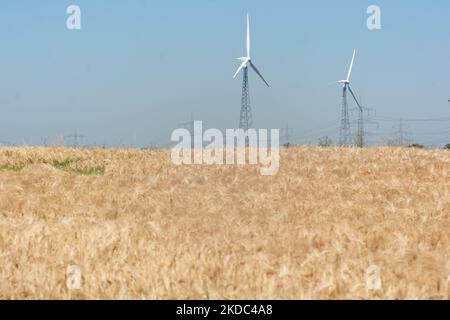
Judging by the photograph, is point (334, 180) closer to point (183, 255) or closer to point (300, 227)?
point (300, 227)

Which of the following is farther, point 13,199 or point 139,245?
point 13,199

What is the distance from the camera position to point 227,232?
9859 millimetres

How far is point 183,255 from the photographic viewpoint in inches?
328

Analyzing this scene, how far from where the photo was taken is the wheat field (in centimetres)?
722

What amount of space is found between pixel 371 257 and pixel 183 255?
2625mm

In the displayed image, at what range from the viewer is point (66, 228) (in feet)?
33.7

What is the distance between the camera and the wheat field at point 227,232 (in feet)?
23.7

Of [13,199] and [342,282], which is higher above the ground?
[13,199]

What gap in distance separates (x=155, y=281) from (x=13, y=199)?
281 inches
